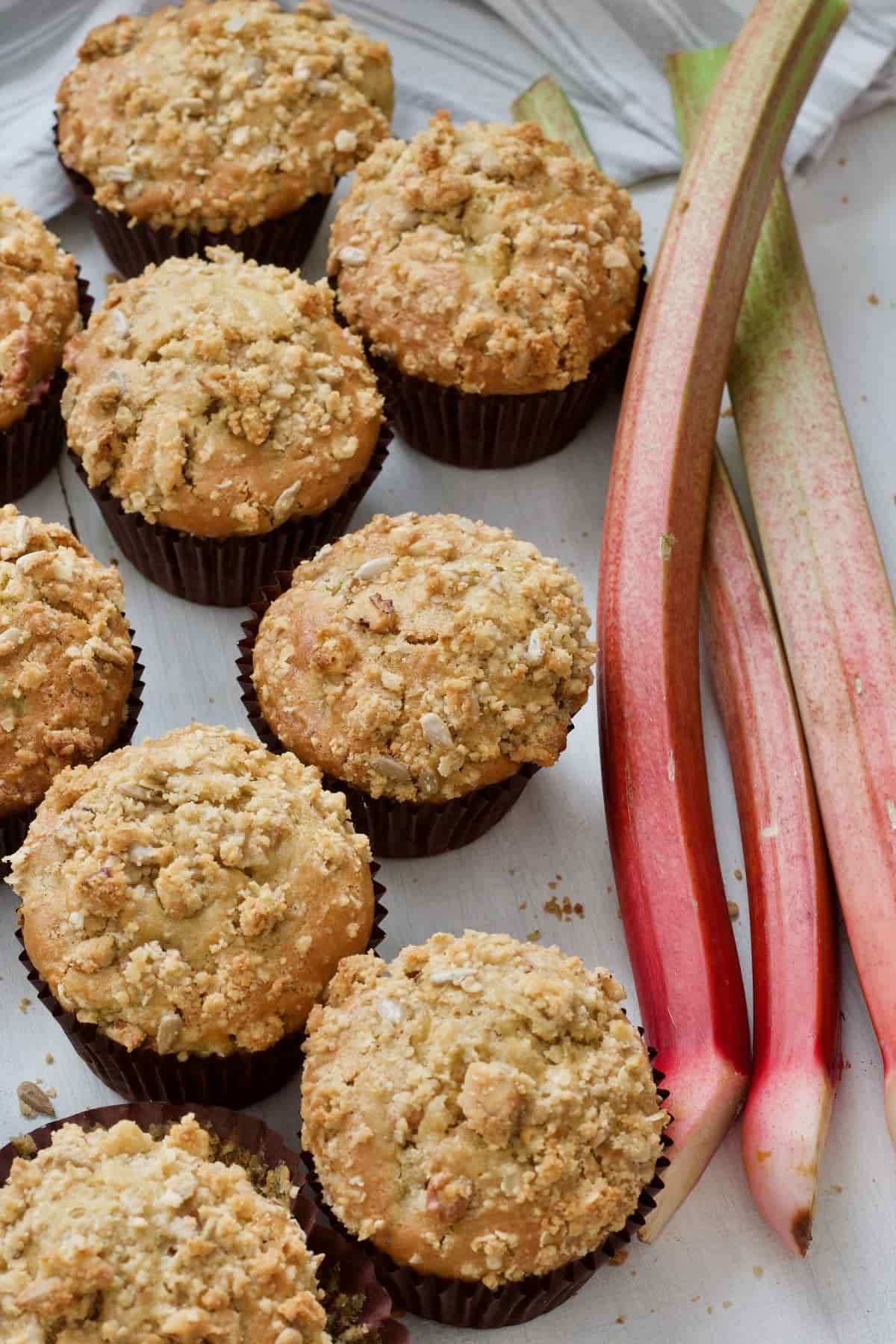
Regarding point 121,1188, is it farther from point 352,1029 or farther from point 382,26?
point 382,26

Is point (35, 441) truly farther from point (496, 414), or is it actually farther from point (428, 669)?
point (428, 669)

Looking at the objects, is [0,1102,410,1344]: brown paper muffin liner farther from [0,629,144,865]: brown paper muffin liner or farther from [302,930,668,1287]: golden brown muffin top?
[0,629,144,865]: brown paper muffin liner

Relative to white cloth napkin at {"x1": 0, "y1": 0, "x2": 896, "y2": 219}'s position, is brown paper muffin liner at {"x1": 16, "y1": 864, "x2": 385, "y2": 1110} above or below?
below

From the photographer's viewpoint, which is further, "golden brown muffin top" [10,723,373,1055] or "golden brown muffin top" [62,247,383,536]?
"golden brown muffin top" [62,247,383,536]

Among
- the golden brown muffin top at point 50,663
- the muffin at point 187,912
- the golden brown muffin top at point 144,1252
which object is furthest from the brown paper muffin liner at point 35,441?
the golden brown muffin top at point 144,1252

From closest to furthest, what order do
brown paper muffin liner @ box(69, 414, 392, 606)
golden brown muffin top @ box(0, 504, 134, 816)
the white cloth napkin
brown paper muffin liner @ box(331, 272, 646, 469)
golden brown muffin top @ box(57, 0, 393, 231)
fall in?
golden brown muffin top @ box(0, 504, 134, 816), brown paper muffin liner @ box(69, 414, 392, 606), brown paper muffin liner @ box(331, 272, 646, 469), golden brown muffin top @ box(57, 0, 393, 231), the white cloth napkin

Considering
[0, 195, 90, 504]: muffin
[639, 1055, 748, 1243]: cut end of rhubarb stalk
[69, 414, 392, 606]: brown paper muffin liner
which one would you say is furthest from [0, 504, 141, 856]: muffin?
[639, 1055, 748, 1243]: cut end of rhubarb stalk

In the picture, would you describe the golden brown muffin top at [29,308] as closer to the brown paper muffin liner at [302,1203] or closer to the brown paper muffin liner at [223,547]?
the brown paper muffin liner at [223,547]
